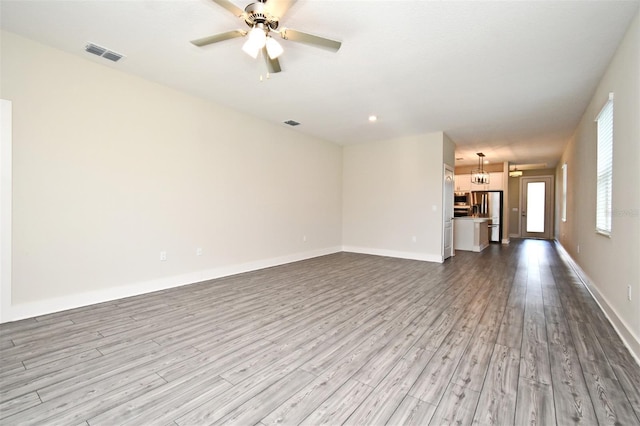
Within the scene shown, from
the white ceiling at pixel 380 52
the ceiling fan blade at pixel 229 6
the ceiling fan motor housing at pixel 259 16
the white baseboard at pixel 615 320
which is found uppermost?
the white ceiling at pixel 380 52

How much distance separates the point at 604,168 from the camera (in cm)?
354

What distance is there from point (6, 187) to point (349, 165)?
6.48 metres

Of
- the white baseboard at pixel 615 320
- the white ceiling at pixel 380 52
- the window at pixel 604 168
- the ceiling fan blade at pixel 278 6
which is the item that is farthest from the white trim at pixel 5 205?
the window at pixel 604 168

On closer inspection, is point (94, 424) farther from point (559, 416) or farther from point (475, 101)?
point (475, 101)

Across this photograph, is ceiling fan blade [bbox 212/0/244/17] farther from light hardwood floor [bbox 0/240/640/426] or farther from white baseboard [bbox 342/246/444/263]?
white baseboard [bbox 342/246/444/263]

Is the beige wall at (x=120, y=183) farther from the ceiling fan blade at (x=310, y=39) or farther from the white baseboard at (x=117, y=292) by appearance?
the ceiling fan blade at (x=310, y=39)

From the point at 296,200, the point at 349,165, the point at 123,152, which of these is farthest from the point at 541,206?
the point at 123,152

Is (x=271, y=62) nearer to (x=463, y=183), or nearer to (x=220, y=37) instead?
(x=220, y=37)

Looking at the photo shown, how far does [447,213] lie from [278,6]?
590cm

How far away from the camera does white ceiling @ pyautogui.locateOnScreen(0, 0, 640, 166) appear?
249cm

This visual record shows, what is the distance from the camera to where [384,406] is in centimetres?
172

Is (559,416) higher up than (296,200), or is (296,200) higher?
(296,200)

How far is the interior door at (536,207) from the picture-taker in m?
11.5

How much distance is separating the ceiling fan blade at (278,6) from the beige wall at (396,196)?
197 inches
